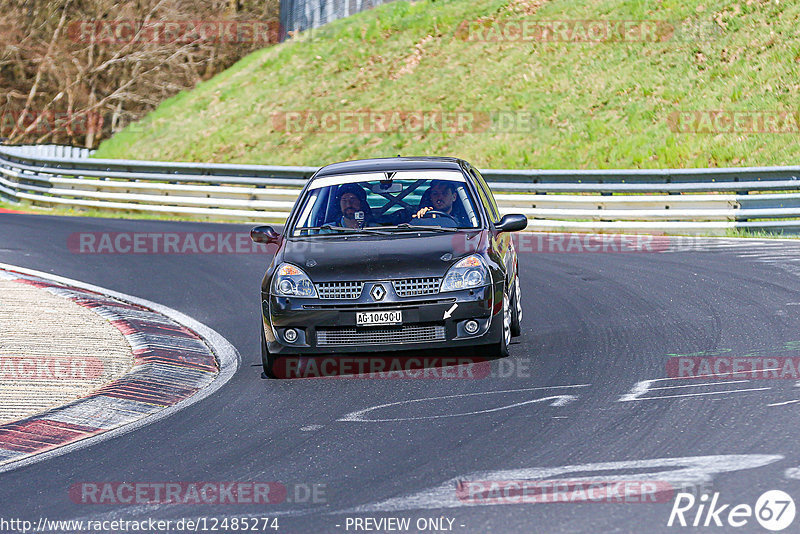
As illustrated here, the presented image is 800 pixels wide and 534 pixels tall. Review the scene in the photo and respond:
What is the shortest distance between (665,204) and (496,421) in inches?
495

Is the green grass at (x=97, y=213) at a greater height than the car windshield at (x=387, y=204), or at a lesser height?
lesser

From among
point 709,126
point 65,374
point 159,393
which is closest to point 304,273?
point 159,393

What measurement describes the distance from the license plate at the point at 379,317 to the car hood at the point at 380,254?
26 cm

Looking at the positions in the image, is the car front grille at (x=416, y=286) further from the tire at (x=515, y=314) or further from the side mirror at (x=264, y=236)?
the side mirror at (x=264, y=236)

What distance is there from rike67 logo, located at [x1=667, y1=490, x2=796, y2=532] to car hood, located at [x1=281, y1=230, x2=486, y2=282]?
12.3 feet

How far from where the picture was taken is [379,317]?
27.8 feet

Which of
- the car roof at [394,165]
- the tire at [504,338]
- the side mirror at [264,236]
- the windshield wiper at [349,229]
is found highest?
the car roof at [394,165]

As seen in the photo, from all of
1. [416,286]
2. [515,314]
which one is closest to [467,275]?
[416,286]

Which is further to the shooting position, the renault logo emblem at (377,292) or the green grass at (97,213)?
the green grass at (97,213)

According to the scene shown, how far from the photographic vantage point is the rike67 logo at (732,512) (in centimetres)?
486

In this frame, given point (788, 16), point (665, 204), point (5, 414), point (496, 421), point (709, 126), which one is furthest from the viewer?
point (788, 16)

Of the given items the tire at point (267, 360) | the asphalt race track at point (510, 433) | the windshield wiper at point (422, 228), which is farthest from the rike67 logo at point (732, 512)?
the windshield wiper at point (422, 228)

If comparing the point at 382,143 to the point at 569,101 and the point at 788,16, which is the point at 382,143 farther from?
the point at 788,16

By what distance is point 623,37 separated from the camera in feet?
108
